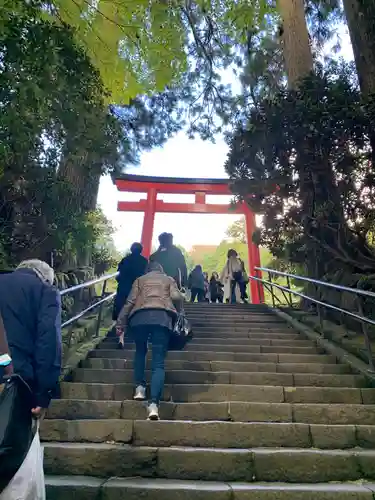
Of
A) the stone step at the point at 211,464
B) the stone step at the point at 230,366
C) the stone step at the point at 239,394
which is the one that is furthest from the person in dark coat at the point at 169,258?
the stone step at the point at 211,464

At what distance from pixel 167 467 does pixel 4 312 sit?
1497mm

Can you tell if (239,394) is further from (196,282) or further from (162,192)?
(162,192)

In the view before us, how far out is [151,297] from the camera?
346 cm

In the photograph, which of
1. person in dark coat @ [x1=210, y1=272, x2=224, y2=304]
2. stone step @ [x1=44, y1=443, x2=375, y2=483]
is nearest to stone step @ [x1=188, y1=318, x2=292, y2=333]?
stone step @ [x1=44, y1=443, x2=375, y2=483]

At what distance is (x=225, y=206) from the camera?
1425cm

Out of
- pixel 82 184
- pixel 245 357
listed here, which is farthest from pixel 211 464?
pixel 82 184

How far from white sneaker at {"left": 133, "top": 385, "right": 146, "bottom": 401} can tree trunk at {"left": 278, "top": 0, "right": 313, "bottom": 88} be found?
6454mm

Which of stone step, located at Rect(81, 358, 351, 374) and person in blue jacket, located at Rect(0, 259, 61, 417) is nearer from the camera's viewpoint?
person in blue jacket, located at Rect(0, 259, 61, 417)

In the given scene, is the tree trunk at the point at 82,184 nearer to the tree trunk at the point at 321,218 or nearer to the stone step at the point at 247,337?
the stone step at the point at 247,337

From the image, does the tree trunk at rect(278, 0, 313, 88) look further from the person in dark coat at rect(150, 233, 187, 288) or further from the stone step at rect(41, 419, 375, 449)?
the stone step at rect(41, 419, 375, 449)

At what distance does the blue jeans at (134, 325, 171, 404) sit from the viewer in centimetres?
320

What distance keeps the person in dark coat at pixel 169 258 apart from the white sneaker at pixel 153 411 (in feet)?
8.30

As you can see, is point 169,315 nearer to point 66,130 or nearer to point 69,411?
point 69,411

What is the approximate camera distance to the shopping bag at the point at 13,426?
58.0 inches
